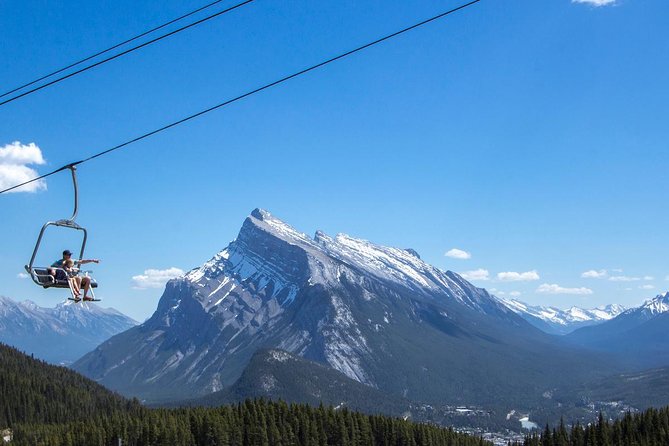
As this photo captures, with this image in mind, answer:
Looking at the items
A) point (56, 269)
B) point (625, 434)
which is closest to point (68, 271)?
point (56, 269)

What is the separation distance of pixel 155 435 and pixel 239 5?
592 ft

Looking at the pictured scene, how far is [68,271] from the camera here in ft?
121

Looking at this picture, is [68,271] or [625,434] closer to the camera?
[68,271]

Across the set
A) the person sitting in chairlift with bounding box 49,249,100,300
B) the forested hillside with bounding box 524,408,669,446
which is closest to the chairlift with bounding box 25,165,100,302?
the person sitting in chairlift with bounding box 49,249,100,300

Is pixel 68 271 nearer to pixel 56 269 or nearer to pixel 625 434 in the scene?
pixel 56 269

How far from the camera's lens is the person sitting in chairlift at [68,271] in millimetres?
36487

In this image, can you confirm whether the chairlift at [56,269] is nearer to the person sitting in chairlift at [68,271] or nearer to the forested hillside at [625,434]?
the person sitting in chairlift at [68,271]

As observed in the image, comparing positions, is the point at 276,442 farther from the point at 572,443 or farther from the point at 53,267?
the point at 53,267

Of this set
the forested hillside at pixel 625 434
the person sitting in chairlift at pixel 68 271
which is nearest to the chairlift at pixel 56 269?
the person sitting in chairlift at pixel 68 271

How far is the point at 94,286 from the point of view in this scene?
3875cm

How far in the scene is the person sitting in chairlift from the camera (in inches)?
1437

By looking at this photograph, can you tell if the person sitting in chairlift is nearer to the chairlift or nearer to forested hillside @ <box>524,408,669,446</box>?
the chairlift

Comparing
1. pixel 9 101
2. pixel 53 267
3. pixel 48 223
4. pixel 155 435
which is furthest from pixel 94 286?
pixel 155 435

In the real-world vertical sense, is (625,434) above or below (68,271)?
below
